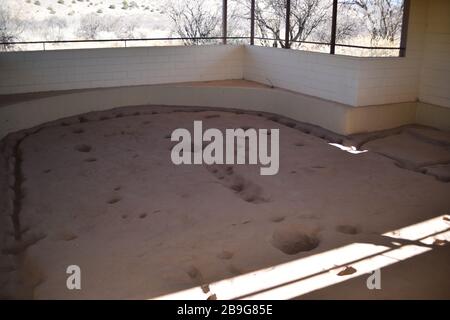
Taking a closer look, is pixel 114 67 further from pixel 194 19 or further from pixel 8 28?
pixel 194 19

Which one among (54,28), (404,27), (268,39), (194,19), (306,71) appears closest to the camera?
(404,27)

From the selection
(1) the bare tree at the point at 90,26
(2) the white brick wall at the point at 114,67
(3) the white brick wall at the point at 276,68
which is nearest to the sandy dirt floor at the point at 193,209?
(3) the white brick wall at the point at 276,68

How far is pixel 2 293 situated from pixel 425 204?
346 centimetres

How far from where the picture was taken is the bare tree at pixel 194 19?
948 centimetres

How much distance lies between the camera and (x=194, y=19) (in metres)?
9.52

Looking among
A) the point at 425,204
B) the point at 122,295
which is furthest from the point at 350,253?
the point at 122,295

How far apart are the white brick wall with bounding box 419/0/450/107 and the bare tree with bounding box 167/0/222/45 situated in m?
4.31

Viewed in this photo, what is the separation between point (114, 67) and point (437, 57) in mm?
4906

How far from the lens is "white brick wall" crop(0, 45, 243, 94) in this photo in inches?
275

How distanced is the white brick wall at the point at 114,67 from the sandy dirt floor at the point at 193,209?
1136 mm

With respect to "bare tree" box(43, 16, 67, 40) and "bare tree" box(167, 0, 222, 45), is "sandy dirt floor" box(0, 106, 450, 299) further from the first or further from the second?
"bare tree" box(167, 0, 222, 45)

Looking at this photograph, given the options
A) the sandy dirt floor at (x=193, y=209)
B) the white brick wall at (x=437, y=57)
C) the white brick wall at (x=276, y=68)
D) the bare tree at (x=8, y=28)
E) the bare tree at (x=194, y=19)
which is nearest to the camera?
the sandy dirt floor at (x=193, y=209)

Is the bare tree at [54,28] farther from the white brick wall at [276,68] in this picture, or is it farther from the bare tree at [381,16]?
the bare tree at [381,16]

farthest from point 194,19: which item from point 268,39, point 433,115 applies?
point 433,115
